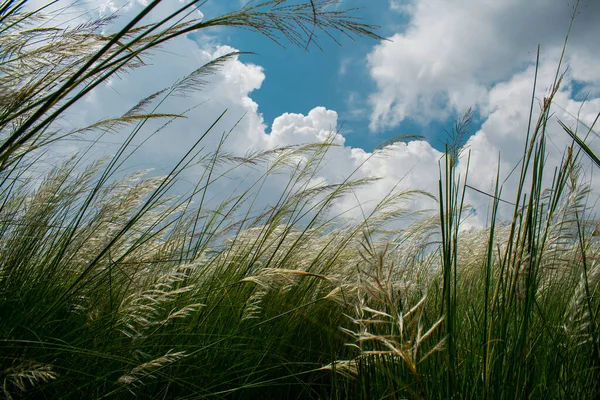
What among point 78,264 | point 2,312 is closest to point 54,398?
point 2,312

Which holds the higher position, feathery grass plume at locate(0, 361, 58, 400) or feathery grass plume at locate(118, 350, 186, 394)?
feathery grass plume at locate(118, 350, 186, 394)

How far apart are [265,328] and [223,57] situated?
131 centimetres

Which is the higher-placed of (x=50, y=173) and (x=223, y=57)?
(x=223, y=57)

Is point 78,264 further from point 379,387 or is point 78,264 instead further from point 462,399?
point 462,399

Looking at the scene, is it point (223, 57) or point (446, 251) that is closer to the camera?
point (446, 251)

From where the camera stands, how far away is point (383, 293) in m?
0.77

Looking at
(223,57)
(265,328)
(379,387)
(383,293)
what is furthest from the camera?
(265,328)

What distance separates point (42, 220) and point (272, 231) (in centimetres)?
123

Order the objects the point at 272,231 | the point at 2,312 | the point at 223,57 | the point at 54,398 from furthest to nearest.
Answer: the point at 272,231, the point at 223,57, the point at 2,312, the point at 54,398

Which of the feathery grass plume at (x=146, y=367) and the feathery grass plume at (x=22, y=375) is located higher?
the feathery grass plume at (x=146, y=367)

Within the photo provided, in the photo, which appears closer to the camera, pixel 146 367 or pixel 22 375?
pixel 22 375

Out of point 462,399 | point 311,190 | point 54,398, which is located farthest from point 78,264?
point 462,399

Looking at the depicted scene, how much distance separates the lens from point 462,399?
117cm

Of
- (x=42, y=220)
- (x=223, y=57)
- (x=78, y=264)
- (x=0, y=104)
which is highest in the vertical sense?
(x=223, y=57)
